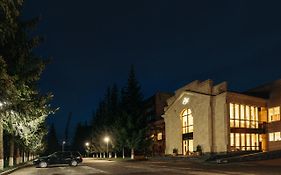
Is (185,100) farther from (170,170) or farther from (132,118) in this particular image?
(170,170)

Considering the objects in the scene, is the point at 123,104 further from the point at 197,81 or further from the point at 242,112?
the point at 242,112

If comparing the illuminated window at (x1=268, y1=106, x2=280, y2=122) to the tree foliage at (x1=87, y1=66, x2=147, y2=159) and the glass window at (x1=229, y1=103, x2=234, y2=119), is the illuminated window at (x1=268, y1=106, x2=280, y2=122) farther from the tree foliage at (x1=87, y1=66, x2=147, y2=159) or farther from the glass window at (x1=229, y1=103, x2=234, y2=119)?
the tree foliage at (x1=87, y1=66, x2=147, y2=159)

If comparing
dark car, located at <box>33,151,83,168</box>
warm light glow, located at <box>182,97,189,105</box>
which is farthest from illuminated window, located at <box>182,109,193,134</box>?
dark car, located at <box>33,151,83,168</box>

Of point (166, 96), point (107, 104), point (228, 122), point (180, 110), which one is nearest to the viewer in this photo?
point (228, 122)

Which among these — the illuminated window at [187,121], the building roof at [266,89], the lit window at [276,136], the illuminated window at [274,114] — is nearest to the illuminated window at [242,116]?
the illuminated window at [274,114]

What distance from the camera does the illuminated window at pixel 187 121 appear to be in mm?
62287

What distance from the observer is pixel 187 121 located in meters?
63.7

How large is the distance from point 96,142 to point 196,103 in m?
38.8

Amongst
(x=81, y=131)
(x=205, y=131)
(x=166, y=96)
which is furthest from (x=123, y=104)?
(x=81, y=131)

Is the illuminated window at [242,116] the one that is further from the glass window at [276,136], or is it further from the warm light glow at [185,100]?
the warm light glow at [185,100]

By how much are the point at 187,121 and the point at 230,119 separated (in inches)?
414

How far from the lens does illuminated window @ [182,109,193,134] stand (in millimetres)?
62287

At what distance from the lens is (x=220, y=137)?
2147 inches

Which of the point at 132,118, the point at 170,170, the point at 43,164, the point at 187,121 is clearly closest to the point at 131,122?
the point at 132,118
